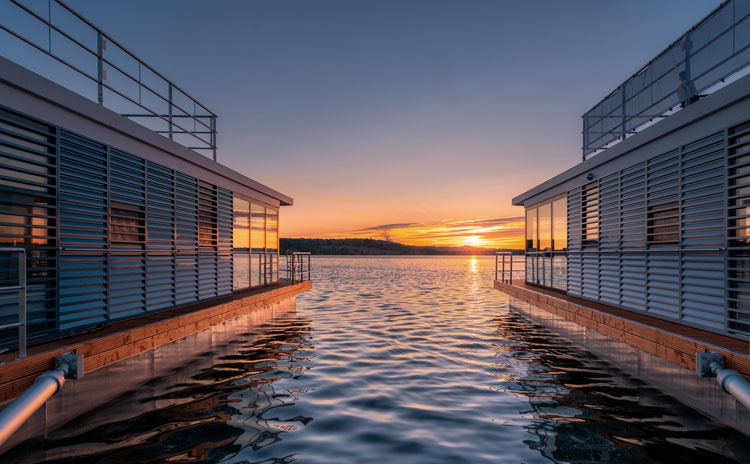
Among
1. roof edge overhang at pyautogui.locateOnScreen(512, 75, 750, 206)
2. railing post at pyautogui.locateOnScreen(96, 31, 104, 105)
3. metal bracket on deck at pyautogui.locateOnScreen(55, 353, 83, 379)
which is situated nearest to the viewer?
metal bracket on deck at pyautogui.locateOnScreen(55, 353, 83, 379)

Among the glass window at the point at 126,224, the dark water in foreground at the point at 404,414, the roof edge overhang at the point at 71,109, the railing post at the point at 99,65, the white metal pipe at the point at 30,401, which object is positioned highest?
the railing post at the point at 99,65

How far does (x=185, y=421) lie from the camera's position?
5.11 m

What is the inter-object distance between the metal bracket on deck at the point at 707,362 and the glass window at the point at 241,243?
11.2m

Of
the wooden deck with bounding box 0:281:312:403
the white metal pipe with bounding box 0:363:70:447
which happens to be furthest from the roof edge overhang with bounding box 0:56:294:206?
the white metal pipe with bounding box 0:363:70:447

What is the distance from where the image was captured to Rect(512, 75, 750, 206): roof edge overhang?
5652 mm

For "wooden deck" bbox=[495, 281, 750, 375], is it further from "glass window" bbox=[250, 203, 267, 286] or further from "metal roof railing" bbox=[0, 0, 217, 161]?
"glass window" bbox=[250, 203, 267, 286]

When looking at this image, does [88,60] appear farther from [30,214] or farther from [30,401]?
[30,401]

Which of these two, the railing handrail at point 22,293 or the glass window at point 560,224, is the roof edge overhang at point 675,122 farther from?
the railing handrail at point 22,293

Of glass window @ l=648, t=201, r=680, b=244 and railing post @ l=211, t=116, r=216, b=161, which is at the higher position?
railing post @ l=211, t=116, r=216, b=161

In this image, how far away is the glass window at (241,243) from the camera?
12863mm

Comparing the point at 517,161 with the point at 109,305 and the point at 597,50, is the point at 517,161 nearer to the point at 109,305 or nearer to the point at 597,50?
the point at 597,50

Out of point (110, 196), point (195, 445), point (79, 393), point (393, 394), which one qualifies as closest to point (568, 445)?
point (393, 394)

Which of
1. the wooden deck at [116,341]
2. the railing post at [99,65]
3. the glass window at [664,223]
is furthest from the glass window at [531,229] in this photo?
the railing post at [99,65]

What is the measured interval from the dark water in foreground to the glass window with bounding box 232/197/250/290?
3.88 m
